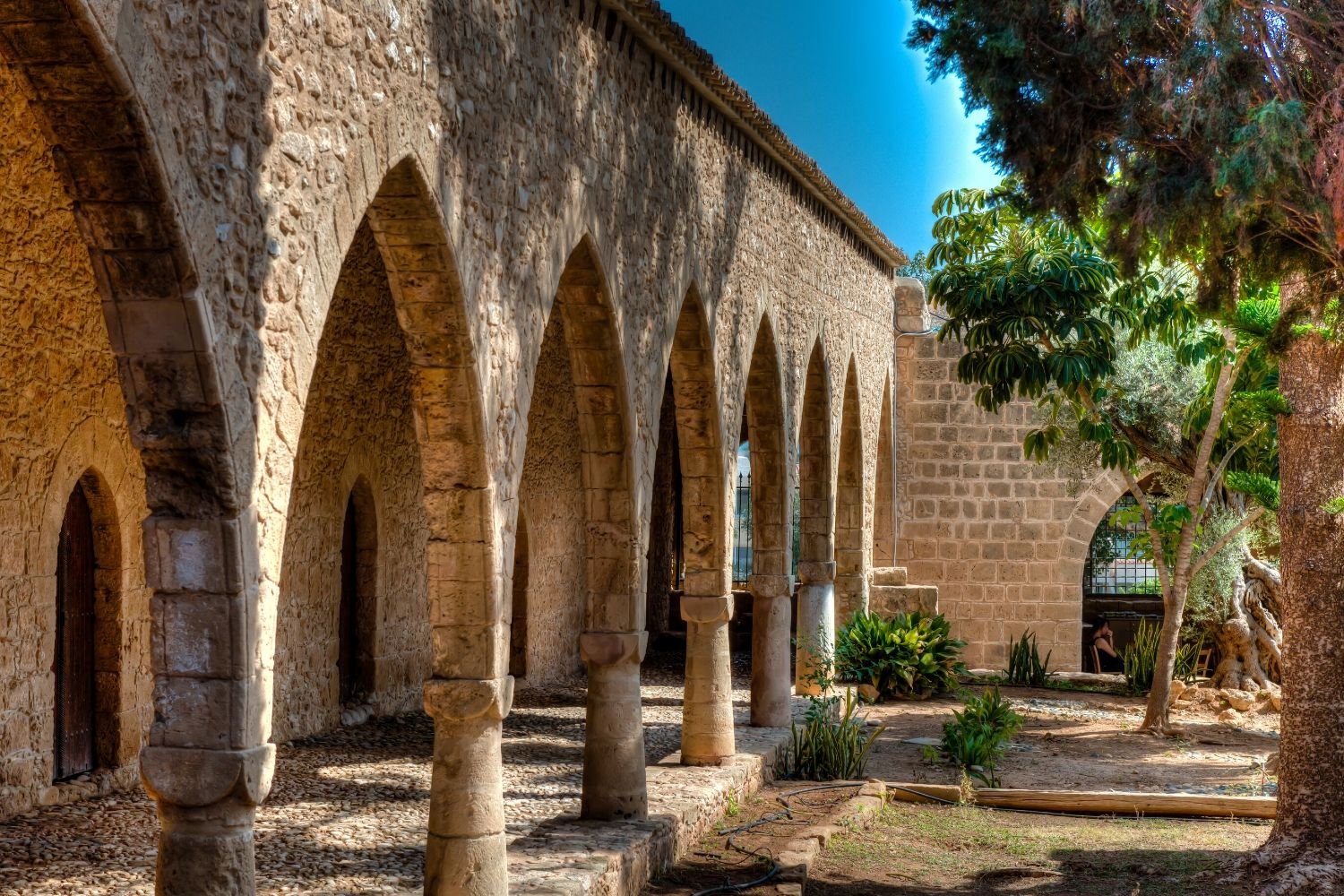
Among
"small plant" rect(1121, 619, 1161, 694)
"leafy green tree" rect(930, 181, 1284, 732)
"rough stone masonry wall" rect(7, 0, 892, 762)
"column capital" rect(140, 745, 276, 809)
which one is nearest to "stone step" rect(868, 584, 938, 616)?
"small plant" rect(1121, 619, 1161, 694)

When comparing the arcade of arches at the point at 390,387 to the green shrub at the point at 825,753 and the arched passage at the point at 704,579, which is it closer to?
the arched passage at the point at 704,579

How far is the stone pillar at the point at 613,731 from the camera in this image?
797 centimetres

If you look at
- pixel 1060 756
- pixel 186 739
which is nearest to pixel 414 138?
pixel 186 739

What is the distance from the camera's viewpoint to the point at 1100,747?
12867mm

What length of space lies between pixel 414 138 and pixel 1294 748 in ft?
18.0

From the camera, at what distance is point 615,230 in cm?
789

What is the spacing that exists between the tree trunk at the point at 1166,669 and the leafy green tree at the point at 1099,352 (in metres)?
0.01

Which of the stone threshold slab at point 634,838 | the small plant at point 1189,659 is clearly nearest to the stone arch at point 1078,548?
the small plant at point 1189,659

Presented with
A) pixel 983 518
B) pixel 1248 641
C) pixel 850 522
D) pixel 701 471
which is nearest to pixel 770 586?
pixel 701 471

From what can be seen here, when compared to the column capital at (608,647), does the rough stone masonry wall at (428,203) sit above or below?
above

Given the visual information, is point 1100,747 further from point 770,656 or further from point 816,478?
point 816,478

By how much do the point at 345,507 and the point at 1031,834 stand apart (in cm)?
529

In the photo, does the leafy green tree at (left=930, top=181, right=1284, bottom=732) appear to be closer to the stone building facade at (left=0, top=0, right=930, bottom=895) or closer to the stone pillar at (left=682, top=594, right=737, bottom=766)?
the stone building facade at (left=0, top=0, right=930, bottom=895)

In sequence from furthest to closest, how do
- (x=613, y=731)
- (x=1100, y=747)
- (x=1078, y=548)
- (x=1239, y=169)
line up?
(x=1078, y=548) < (x=1100, y=747) < (x=613, y=731) < (x=1239, y=169)
